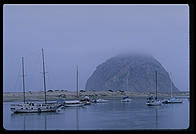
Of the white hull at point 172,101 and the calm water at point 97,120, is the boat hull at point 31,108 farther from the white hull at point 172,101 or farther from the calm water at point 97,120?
the white hull at point 172,101

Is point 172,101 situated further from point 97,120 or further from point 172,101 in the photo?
point 97,120

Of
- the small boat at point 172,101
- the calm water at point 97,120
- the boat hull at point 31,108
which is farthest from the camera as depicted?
the small boat at point 172,101

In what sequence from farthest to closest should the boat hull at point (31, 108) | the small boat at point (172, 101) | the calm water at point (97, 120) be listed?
the small boat at point (172, 101)
the boat hull at point (31, 108)
the calm water at point (97, 120)

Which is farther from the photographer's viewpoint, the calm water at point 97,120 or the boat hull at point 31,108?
the boat hull at point 31,108

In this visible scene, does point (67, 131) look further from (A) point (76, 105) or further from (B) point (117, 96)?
(B) point (117, 96)

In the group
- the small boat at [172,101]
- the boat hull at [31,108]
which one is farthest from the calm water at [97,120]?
the small boat at [172,101]

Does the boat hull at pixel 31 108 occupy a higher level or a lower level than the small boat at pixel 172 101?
higher

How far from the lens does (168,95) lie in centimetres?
3073

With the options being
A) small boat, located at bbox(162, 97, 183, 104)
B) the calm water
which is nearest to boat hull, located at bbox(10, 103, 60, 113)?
the calm water

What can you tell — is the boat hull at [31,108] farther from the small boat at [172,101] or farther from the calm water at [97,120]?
the small boat at [172,101]
